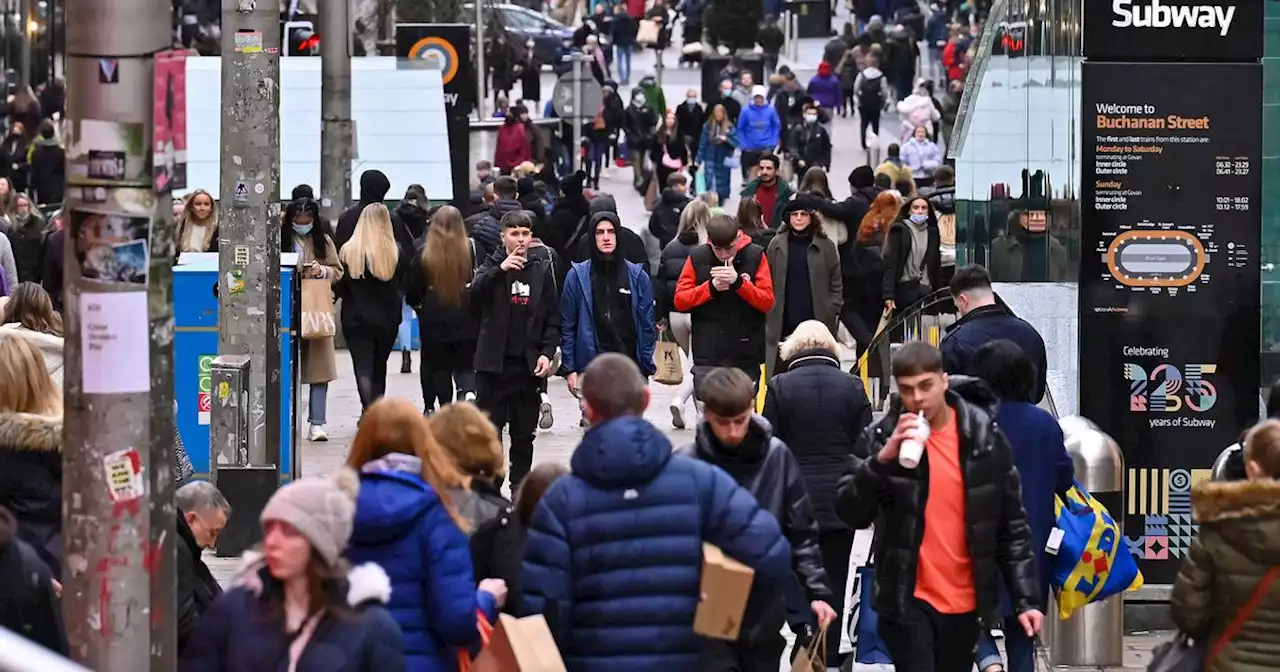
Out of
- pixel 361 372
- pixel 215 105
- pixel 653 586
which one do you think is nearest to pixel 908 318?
pixel 361 372

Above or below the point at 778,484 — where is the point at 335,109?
above

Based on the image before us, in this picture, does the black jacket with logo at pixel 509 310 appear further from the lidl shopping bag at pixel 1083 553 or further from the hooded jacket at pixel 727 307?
the lidl shopping bag at pixel 1083 553

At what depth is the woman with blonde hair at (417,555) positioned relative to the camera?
600 cm

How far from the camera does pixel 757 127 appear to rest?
33.0 meters

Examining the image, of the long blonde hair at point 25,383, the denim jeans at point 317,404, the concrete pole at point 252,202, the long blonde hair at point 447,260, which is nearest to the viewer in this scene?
the long blonde hair at point 25,383

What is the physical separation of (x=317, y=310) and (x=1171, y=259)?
244 inches

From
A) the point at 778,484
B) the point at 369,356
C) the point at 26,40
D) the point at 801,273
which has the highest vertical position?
the point at 26,40

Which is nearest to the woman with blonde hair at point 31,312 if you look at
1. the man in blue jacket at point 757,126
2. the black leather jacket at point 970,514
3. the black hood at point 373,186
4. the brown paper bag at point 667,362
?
the black leather jacket at point 970,514

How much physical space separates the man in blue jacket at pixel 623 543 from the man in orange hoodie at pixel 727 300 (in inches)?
254

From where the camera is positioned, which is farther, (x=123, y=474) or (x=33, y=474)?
(x=33, y=474)

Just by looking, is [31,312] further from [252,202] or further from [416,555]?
[416,555]

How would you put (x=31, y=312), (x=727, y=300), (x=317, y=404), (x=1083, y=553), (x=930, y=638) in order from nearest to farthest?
(x=930, y=638) < (x=1083, y=553) < (x=31, y=312) < (x=727, y=300) < (x=317, y=404)

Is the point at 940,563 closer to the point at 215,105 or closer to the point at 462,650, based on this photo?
the point at 462,650

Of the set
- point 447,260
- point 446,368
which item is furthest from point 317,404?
point 447,260
